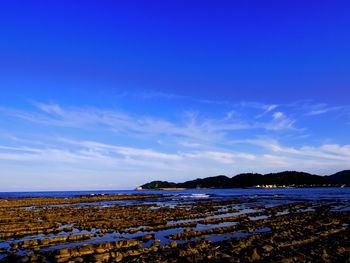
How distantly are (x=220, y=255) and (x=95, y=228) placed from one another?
17.8 m

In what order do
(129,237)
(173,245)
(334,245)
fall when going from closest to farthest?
(334,245) < (173,245) < (129,237)

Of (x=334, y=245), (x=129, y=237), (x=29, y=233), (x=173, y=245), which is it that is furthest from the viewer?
(x=29, y=233)

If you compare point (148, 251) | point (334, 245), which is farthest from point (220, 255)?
point (334, 245)

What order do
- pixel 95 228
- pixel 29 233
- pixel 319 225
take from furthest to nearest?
pixel 95 228
pixel 29 233
pixel 319 225

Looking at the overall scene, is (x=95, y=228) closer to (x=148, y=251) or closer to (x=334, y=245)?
(x=148, y=251)

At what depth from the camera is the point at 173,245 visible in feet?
60.6

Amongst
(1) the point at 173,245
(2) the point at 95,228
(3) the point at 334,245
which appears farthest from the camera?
(2) the point at 95,228

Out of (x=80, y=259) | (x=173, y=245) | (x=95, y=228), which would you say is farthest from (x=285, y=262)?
(x=95, y=228)

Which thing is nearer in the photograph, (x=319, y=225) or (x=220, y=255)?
(x=220, y=255)

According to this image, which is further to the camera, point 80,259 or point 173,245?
point 173,245

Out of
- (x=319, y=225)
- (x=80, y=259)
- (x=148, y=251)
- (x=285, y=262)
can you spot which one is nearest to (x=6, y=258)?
(x=80, y=259)

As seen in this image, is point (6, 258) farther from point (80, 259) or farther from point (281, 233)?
point (281, 233)

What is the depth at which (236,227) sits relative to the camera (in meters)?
25.4

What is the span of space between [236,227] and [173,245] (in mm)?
9214
